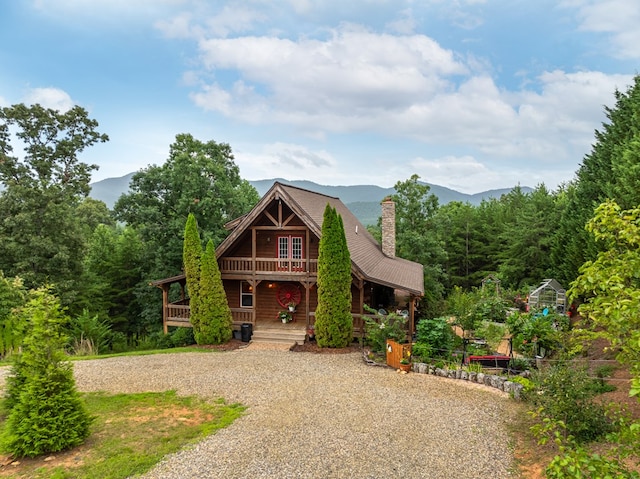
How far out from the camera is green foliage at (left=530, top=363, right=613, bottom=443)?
295 inches

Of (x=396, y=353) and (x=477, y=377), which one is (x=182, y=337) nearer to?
(x=396, y=353)

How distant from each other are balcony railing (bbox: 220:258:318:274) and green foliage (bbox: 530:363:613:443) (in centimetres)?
1102

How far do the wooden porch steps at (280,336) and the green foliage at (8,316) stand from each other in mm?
9280

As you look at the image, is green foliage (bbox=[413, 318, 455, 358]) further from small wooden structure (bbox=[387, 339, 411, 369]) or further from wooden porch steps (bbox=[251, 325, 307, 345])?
wooden porch steps (bbox=[251, 325, 307, 345])

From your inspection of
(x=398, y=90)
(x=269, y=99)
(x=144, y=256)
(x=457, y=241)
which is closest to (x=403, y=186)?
(x=398, y=90)

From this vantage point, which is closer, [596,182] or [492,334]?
[492,334]

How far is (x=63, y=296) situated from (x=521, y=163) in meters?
32.4

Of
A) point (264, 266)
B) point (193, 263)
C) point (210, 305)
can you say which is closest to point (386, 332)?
point (264, 266)

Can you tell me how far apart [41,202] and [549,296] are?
26.4 metres

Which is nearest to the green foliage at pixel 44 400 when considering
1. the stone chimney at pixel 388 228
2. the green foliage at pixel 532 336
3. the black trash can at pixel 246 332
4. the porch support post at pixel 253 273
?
→ the black trash can at pixel 246 332

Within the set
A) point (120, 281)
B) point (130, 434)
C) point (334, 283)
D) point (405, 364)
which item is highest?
point (120, 281)

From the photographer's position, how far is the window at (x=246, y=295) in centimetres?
1970

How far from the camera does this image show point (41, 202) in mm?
20438

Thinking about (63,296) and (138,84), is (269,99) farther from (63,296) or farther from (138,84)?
(63,296)
